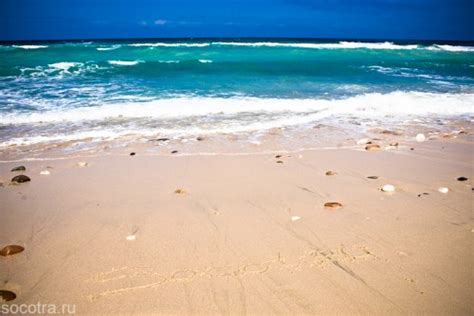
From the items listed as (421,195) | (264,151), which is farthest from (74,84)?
(421,195)

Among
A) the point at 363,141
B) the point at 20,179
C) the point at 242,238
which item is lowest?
the point at 20,179

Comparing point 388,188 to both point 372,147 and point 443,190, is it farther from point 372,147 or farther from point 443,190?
point 372,147

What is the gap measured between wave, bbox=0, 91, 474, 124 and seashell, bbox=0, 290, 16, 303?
19.4 ft

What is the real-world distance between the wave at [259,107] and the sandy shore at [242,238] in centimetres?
360

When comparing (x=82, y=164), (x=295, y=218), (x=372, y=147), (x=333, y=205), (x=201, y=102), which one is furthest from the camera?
(x=201, y=102)

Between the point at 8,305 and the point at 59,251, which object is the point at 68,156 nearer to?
the point at 59,251

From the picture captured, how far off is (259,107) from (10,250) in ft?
22.6

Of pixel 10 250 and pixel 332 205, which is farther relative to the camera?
pixel 332 205

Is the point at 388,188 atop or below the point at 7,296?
atop

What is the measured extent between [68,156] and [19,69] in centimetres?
1609

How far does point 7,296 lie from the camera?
2031mm

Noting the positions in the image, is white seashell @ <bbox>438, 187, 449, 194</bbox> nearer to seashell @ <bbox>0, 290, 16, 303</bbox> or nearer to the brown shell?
the brown shell

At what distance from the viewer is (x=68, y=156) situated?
4926mm

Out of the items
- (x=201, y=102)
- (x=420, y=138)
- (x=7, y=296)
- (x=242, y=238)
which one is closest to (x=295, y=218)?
(x=242, y=238)
